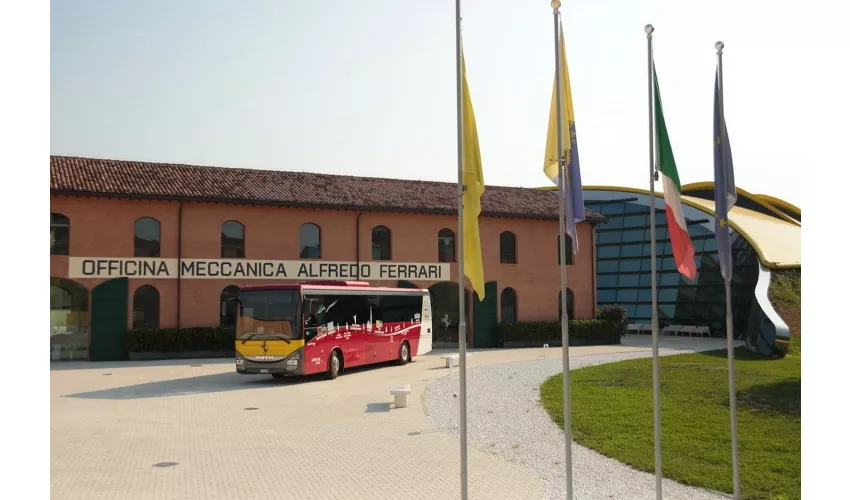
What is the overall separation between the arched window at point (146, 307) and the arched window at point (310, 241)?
5.83 meters

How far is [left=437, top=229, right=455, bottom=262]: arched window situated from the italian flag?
2425 centimetres

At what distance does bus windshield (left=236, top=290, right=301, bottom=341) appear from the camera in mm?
19672

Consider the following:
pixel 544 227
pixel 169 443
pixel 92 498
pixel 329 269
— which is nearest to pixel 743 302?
pixel 544 227

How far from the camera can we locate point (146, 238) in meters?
28.6

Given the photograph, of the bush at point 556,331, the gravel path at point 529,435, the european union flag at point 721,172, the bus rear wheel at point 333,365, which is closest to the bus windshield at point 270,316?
the bus rear wheel at point 333,365

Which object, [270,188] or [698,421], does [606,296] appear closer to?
[270,188]

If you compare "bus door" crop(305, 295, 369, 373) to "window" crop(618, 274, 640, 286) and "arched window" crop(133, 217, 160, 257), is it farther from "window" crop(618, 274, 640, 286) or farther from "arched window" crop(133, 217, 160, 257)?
"window" crop(618, 274, 640, 286)

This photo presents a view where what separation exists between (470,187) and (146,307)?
22.6 m

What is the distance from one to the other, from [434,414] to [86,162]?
21.3 m

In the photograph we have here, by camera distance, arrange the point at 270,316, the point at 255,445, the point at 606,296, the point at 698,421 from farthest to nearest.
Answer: the point at 606,296
the point at 270,316
the point at 698,421
the point at 255,445

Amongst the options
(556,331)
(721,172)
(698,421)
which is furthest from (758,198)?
(721,172)

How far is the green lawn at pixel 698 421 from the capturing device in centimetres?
986

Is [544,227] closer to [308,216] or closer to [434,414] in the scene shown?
[308,216]

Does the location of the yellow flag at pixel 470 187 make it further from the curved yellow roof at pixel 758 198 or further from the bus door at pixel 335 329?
the curved yellow roof at pixel 758 198
